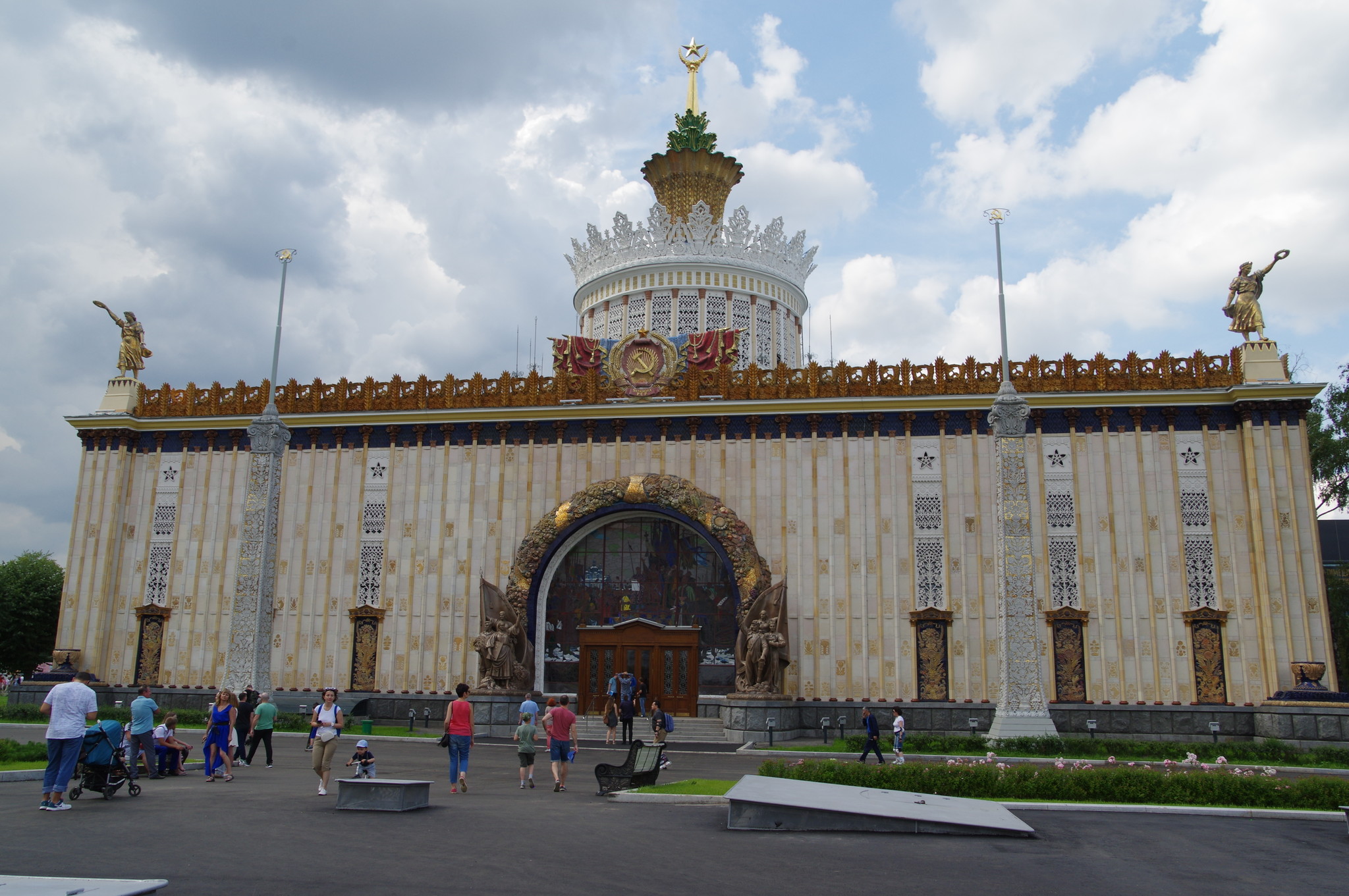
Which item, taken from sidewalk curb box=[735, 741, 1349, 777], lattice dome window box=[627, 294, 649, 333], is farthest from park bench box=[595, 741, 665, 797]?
lattice dome window box=[627, 294, 649, 333]

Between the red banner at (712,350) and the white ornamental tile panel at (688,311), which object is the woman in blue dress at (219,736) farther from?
the white ornamental tile panel at (688,311)

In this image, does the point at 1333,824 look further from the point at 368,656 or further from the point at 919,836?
the point at 368,656

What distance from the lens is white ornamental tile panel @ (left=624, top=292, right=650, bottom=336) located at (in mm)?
46156

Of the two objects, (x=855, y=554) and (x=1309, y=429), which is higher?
(x=1309, y=429)

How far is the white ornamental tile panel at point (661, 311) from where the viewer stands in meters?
45.9

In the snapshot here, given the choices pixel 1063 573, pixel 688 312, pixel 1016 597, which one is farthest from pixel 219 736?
pixel 688 312

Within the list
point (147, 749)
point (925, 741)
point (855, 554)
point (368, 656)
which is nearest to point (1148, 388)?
point (855, 554)

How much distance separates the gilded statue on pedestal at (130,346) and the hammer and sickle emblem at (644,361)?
20767 mm

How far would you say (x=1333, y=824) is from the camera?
54.6ft

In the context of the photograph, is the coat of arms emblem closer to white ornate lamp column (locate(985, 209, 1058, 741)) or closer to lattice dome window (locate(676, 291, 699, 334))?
lattice dome window (locate(676, 291, 699, 334))

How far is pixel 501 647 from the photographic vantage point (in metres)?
34.3

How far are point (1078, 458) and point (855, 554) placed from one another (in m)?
8.34

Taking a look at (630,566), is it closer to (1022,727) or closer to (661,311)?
(661,311)

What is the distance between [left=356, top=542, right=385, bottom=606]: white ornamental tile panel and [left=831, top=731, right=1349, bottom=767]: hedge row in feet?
60.9
